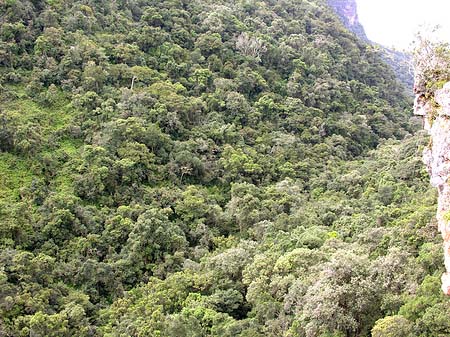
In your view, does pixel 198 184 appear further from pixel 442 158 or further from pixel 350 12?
pixel 350 12

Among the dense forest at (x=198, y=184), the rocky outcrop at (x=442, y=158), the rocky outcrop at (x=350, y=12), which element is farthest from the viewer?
the rocky outcrop at (x=350, y=12)

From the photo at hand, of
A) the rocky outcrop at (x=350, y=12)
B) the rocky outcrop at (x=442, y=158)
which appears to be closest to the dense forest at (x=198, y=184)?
the rocky outcrop at (x=442, y=158)

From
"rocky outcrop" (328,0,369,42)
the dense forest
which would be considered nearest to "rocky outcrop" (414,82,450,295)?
the dense forest

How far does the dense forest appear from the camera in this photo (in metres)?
22.5

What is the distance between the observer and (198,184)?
3962cm

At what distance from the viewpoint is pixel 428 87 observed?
16156 mm

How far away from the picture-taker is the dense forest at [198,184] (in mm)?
22469

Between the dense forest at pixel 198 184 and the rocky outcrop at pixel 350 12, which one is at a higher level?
the rocky outcrop at pixel 350 12

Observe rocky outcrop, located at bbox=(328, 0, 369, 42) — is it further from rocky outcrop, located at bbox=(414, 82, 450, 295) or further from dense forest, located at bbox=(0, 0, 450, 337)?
rocky outcrop, located at bbox=(414, 82, 450, 295)

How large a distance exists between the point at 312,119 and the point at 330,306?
33062 mm

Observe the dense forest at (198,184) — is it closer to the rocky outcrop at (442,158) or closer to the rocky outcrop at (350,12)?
the rocky outcrop at (442,158)

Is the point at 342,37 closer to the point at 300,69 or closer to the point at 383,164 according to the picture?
the point at 300,69

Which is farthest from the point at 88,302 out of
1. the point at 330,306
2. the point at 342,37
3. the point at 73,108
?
the point at 342,37

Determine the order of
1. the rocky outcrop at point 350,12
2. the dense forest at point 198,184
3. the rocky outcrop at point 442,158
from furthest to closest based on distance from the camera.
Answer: the rocky outcrop at point 350,12 < the dense forest at point 198,184 < the rocky outcrop at point 442,158
